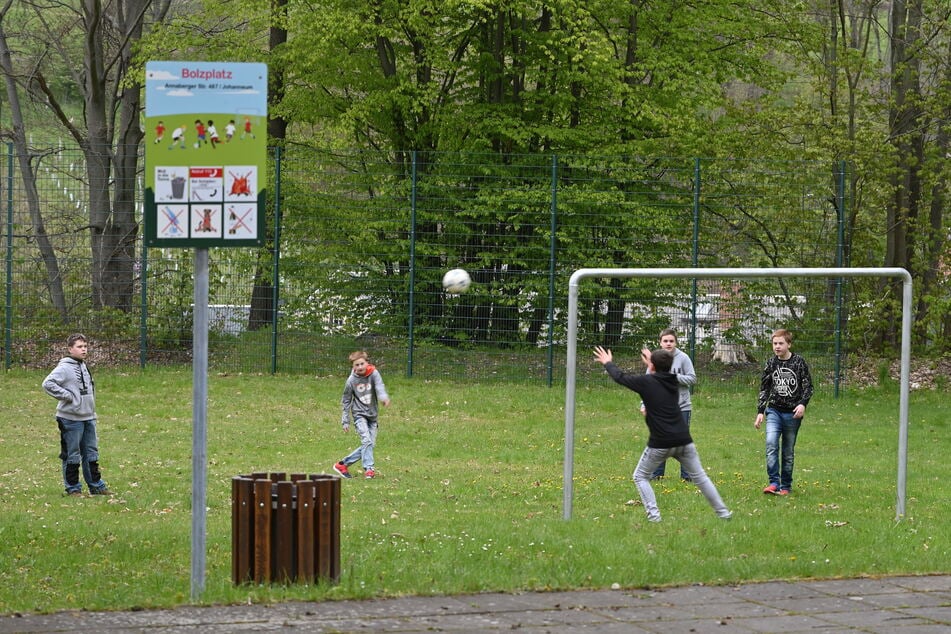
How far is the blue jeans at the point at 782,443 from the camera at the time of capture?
13.5m

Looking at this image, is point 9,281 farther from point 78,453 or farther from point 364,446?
point 364,446

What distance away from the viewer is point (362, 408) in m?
14.7

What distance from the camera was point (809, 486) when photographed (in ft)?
47.2

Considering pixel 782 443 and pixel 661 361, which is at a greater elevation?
pixel 661 361

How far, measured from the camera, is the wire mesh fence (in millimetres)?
23734

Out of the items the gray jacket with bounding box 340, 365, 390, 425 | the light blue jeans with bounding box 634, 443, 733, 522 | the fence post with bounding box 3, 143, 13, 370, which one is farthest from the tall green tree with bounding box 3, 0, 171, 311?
the light blue jeans with bounding box 634, 443, 733, 522

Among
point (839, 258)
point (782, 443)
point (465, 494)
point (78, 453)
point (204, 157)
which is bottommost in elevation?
point (465, 494)

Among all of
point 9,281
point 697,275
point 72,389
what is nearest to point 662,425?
point 697,275

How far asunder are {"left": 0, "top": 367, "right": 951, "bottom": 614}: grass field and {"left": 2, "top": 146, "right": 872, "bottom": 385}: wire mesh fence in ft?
3.17

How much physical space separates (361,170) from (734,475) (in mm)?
11594

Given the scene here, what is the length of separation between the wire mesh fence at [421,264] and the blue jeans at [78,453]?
35.2 ft

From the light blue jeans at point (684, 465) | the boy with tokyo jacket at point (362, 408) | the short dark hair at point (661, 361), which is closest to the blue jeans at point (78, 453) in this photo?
the boy with tokyo jacket at point (362, 408)

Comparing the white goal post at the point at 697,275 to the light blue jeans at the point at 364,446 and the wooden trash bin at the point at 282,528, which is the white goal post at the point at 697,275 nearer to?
the light blue jeans at the point at 364,446

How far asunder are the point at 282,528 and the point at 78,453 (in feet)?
17.2
